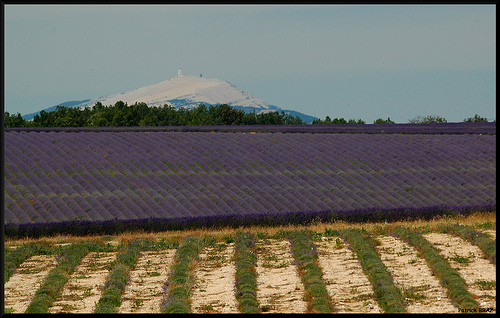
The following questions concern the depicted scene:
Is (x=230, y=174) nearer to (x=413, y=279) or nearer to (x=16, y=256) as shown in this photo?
(x=16, y=256)

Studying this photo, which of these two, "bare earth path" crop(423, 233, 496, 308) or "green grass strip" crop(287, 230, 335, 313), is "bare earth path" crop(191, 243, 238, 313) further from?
"bare earth path" crop(423, 233, 496, 308)

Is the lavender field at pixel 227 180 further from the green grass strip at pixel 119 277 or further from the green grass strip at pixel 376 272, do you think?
the green grass strip at pixel 376 272

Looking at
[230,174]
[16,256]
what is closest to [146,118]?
[230,174]

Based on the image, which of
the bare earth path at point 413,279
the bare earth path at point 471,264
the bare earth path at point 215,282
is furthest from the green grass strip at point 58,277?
the bare earth path at point 471,264
